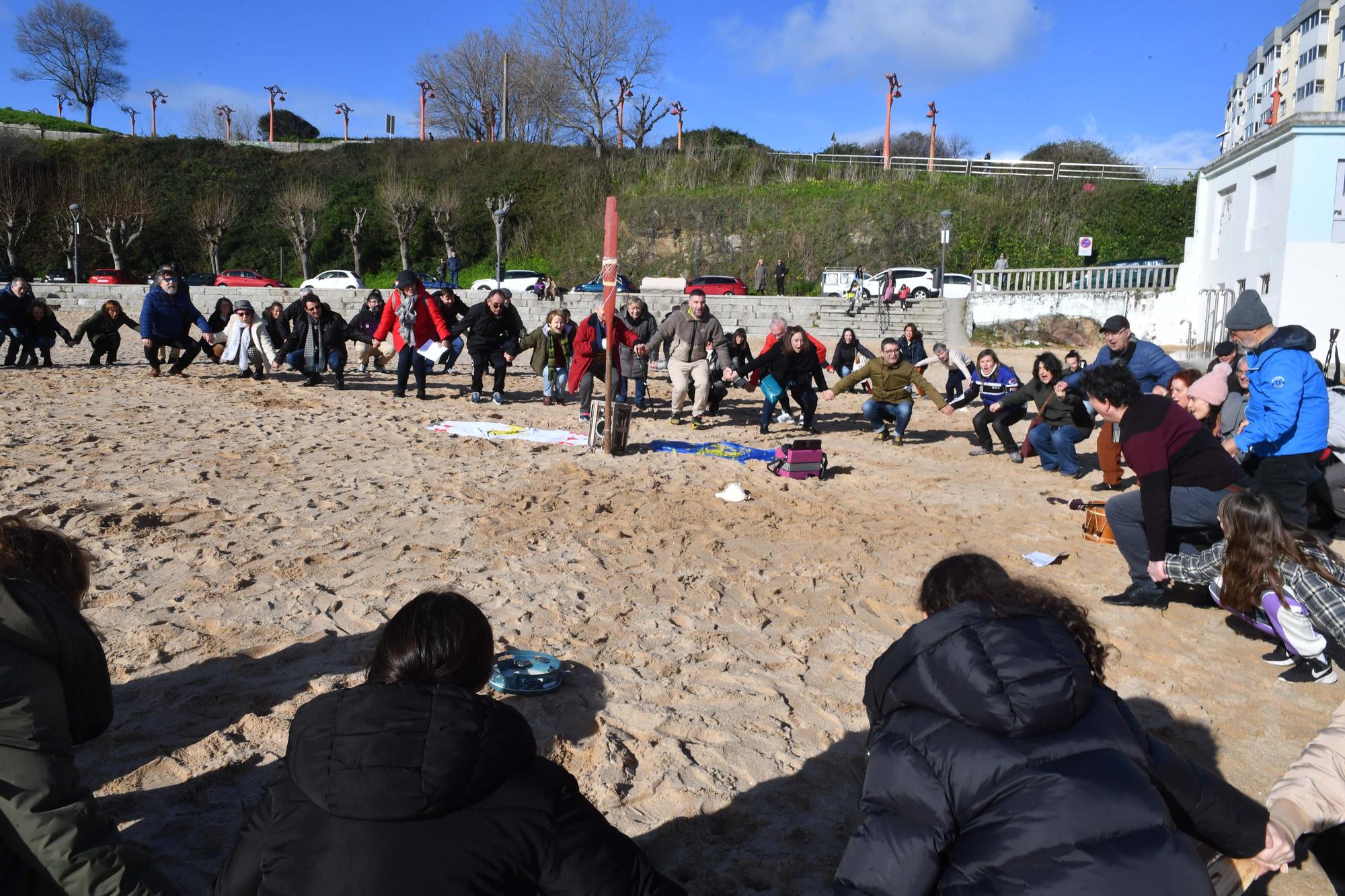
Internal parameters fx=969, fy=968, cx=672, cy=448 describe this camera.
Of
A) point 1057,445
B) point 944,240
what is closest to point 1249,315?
point 1057,445

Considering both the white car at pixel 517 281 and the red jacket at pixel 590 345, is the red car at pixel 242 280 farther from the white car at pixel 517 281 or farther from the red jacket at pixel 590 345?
the red jacket at pixel 590 345

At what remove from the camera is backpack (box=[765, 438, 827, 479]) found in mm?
9305

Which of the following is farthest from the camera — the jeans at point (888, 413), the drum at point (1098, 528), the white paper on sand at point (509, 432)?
the jeans at point (888, 413)

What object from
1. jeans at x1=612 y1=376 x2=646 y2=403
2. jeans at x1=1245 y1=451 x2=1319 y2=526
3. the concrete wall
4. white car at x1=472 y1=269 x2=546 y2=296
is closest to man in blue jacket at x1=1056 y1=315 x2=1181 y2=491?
jeans at x1=1245 y1=451 x2=1319 y2=526

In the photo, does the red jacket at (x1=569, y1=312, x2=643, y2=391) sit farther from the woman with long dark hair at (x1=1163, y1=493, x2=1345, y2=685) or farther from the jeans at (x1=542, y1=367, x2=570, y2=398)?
the woman with long dark hair at (x1=1163, y1=493, x2=1345, y2=685)

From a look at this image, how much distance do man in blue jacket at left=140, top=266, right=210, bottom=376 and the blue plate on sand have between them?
11473 millimetres

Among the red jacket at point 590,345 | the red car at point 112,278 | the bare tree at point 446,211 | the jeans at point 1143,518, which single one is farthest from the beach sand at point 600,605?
the bare tree at point 446,211

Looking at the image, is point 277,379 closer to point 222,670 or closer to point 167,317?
point 167,317

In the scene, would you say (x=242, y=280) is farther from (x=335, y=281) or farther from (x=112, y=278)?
(x=112, y=278)

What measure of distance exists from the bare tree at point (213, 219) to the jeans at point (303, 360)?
35.1 meters

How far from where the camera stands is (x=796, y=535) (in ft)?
24.1

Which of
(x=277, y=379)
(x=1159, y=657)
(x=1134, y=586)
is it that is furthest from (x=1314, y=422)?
(x=277, y=379)

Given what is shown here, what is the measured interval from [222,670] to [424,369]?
371 inches

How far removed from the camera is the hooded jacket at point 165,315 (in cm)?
1390
